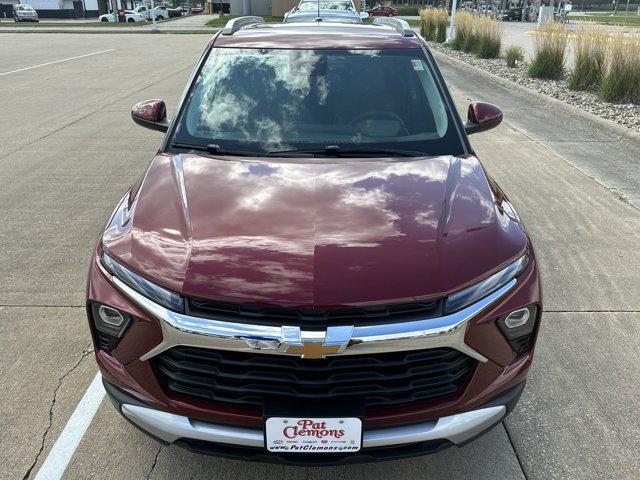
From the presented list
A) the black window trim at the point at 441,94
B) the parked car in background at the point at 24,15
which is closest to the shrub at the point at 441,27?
the black window trim at the point at 441,94

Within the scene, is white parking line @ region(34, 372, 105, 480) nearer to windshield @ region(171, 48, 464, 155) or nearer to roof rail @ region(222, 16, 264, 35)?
windshield @ region(171, 48, 464, 155)

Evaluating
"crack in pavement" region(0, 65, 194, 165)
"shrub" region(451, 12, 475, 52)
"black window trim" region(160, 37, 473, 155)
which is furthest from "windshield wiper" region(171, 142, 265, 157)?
"shrub" region(451, 12, 475, 52)

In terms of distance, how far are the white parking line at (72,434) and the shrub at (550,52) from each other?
12.7m

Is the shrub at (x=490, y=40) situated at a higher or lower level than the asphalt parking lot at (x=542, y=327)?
higher

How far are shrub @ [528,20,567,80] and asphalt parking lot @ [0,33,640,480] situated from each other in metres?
3.86

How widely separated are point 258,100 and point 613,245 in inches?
132

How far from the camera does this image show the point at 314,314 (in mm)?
1971

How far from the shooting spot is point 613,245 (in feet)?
15.8

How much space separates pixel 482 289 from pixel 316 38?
2.28 m

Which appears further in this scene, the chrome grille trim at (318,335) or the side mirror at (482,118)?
the side mirror at (482,118)

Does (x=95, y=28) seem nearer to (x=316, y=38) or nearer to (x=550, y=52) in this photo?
(x=550, y=52)

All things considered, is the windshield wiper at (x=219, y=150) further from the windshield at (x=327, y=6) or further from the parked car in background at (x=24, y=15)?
the parked car in background at (x=24, y=15)

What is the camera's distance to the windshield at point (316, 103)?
3.16 meters

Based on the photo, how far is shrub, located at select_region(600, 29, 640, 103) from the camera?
32.3 ft
